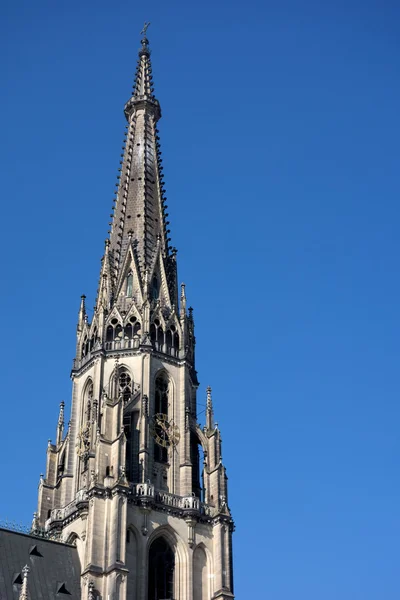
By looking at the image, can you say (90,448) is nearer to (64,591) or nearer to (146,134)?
(64,591)

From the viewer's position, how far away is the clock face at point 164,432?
66125mm

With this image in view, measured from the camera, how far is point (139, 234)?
76000mm

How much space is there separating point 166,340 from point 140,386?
4.69m

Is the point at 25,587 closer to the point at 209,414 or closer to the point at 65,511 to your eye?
the point at 65,511

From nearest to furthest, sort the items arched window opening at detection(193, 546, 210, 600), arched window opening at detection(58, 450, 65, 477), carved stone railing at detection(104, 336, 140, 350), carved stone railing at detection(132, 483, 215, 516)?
1. arched window opening at detection(193, 546, 210, 600)
2. carved stone railing at detection(132, 483, 215, 516)
3. arched window opening at detection(58, 450, 65, 477)
4. carved stone railing at detection(104, 336, 140, 350)

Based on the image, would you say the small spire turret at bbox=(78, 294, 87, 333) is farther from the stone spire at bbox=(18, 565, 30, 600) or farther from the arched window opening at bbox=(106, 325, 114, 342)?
the stone spire at bbox=(18, 565, 30, 600)

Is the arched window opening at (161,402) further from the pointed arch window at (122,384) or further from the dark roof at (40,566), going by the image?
the dark roof at (40,566)

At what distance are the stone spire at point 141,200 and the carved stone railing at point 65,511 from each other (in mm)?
14842

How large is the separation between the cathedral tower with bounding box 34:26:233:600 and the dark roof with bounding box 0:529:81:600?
34.2 inches

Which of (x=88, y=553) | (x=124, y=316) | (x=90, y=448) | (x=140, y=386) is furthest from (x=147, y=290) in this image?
(x=88, y=553)

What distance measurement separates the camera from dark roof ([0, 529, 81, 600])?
57.9 meters

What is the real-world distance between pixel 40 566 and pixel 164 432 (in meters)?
11.4

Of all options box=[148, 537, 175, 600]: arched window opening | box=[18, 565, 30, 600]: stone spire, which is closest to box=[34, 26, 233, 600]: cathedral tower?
box=[148, 537, 175, 600]: arched window opening

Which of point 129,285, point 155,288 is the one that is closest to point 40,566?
point 129,285
